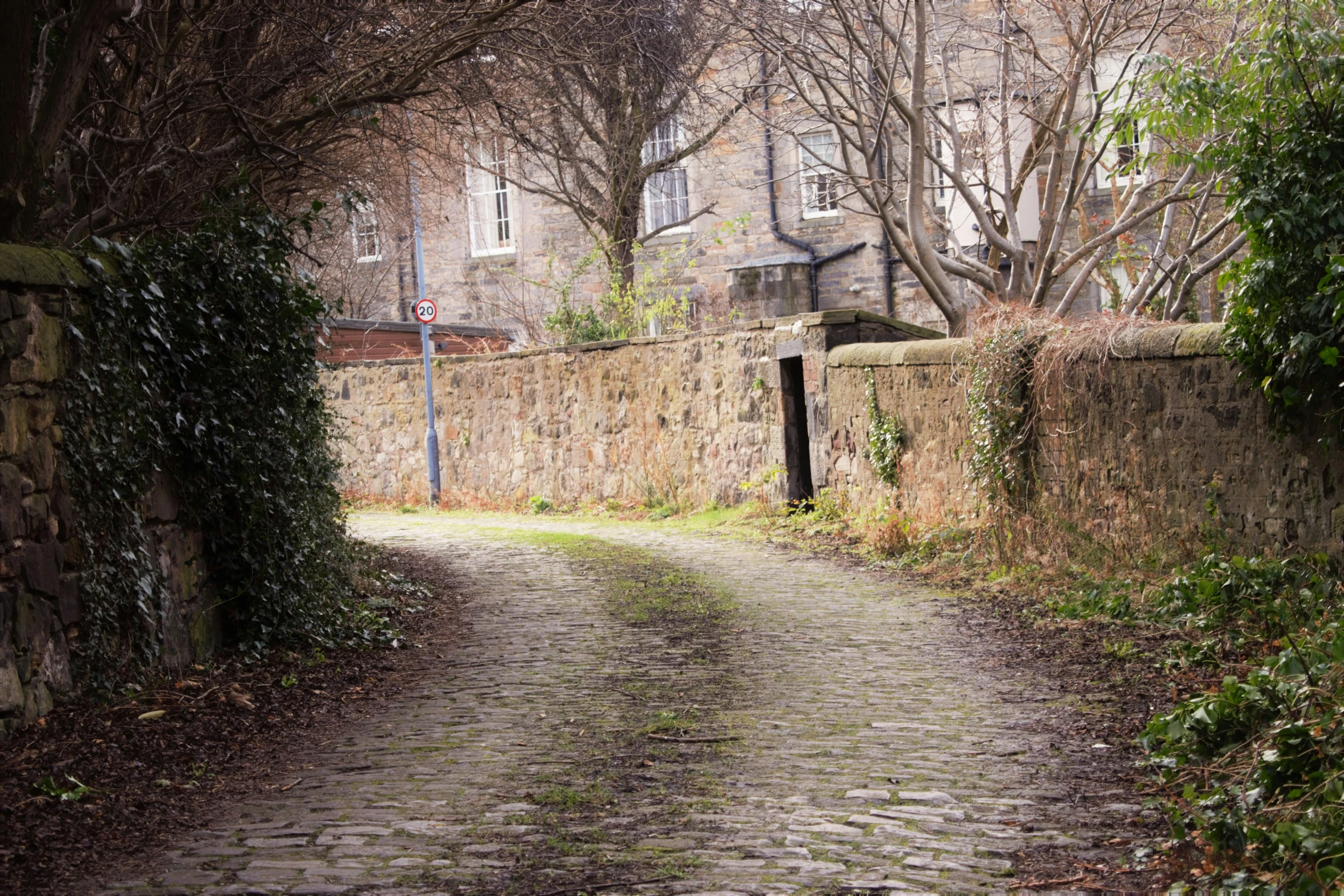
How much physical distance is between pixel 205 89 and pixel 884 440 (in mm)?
6946

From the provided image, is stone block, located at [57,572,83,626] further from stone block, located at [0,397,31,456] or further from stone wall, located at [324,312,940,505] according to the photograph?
stone wall, located at [324,312,940,505]

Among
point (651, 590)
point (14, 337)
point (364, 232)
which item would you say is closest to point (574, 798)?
point (14, 337)

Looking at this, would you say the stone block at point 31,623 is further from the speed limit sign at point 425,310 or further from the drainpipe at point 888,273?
the drainpipe at point 888,273

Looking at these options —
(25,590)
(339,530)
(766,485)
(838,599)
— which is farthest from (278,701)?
(766,485)

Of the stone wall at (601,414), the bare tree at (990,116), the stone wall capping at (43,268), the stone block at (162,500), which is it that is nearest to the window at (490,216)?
the stone wall at (601,414)

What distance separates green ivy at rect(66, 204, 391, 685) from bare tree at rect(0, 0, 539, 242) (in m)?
0.73

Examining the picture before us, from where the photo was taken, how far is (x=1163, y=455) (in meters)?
8.04

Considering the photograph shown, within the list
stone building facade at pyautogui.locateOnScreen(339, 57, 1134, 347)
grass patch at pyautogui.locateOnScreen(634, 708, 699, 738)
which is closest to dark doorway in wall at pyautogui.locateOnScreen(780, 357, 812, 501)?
stone building facade at pyautogui.locateOnScreen(339, 57, 1134, 347)

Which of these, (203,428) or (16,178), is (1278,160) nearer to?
(203,428)

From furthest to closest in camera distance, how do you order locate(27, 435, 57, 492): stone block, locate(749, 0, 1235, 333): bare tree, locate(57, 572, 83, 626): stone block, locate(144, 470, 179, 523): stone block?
locate(749, 0, 1235, 333): bare tree → locate(144, 470, 179, 523): stone block → locate(57, 572, 83, 626): stone block → locate(27, 435, 57, 492): stone block

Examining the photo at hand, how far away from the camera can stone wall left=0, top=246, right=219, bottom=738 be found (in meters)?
4.95

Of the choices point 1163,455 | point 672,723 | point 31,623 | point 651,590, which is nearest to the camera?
point 31,623

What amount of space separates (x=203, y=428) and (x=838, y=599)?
4.64m

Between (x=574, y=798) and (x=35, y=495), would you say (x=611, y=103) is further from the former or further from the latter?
(x=574, y=798)
